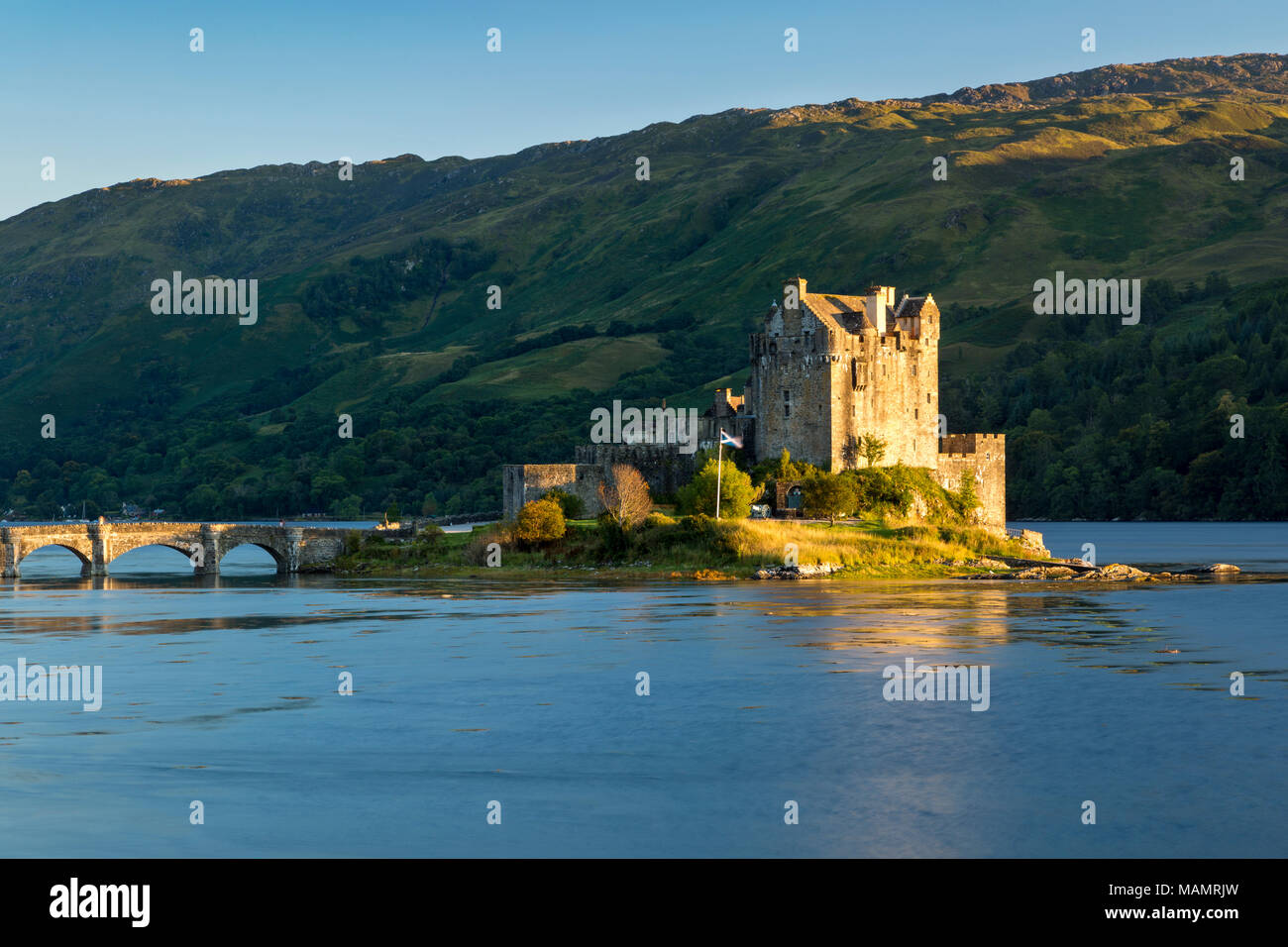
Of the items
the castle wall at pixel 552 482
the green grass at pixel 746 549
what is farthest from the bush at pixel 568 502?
the green grass at pixel 746 549

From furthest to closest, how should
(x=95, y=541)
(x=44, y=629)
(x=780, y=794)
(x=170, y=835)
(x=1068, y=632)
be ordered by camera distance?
(x=95, y=541) → (x=44, y=629) → (x=1068, y=632) → (x=780, y=794) → (x=170, y=835)

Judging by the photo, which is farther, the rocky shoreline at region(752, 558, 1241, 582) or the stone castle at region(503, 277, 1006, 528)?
the stone castle at region(503, 277, 1006, 528)

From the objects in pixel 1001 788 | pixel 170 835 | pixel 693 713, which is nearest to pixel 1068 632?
pixel 693 713

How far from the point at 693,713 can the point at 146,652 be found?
2316cm

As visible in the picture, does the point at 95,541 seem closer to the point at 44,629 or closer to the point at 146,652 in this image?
the point at 44,629

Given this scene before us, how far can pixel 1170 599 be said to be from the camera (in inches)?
2837

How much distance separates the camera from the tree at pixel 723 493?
83.3 metres

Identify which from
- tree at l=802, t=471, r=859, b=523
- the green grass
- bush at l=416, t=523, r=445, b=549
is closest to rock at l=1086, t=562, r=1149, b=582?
the green grass

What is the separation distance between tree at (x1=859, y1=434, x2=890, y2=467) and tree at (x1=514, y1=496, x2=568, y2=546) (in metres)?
18.3

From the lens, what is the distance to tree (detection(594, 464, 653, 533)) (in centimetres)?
8606

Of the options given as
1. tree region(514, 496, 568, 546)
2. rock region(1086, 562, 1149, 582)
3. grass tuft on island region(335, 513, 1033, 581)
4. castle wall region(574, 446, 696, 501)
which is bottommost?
rock region(1086, 562, 1149, 582)

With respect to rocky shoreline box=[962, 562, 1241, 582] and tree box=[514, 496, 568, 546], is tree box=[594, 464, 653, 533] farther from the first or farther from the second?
rocky shoreline box=[962, 562, 1241, 582]
